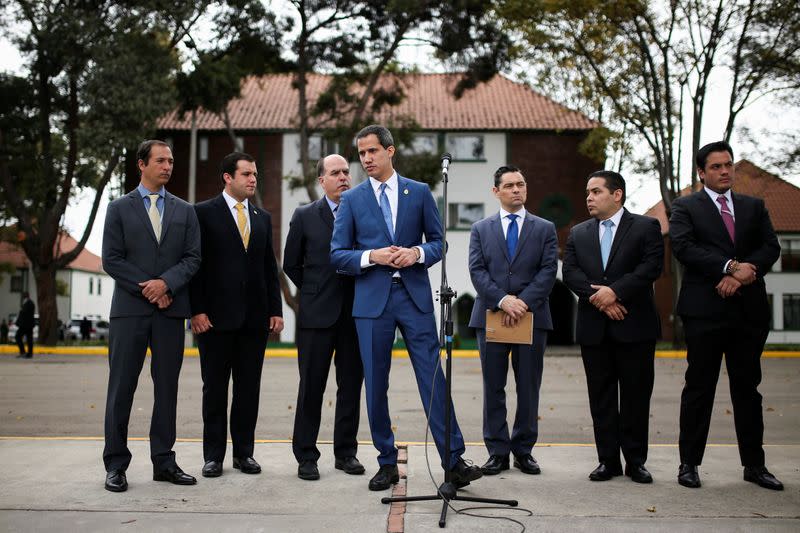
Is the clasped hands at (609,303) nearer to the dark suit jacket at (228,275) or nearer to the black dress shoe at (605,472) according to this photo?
the black dress shoe at (605,472)

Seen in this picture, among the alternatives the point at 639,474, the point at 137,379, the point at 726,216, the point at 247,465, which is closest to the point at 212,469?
the point at 247,465

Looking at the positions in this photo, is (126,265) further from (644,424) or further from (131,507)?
(644,424)

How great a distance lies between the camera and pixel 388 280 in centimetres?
578

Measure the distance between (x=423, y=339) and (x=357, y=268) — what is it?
A: 654 mm

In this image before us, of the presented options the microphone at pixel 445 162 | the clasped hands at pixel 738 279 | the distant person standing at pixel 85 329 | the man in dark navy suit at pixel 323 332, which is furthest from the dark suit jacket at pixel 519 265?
the distant person standing at pixel 85 329

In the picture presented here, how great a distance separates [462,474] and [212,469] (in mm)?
1880

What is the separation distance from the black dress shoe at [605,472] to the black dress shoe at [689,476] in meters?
0.44

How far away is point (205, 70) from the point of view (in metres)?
26.6

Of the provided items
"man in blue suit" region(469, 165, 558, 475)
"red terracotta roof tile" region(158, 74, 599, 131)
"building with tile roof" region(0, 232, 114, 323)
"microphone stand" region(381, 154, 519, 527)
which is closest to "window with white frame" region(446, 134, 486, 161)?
"red terracotta roof tile" region(158, 74, 599, 131)

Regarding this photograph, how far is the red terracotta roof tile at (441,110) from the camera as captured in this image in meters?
37.6

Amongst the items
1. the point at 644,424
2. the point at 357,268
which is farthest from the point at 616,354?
the point at 357,268

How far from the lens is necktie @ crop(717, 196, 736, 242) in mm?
6250

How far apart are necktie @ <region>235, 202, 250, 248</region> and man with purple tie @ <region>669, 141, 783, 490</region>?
323cm

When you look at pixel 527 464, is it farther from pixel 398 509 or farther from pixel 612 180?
pixel 612 180
